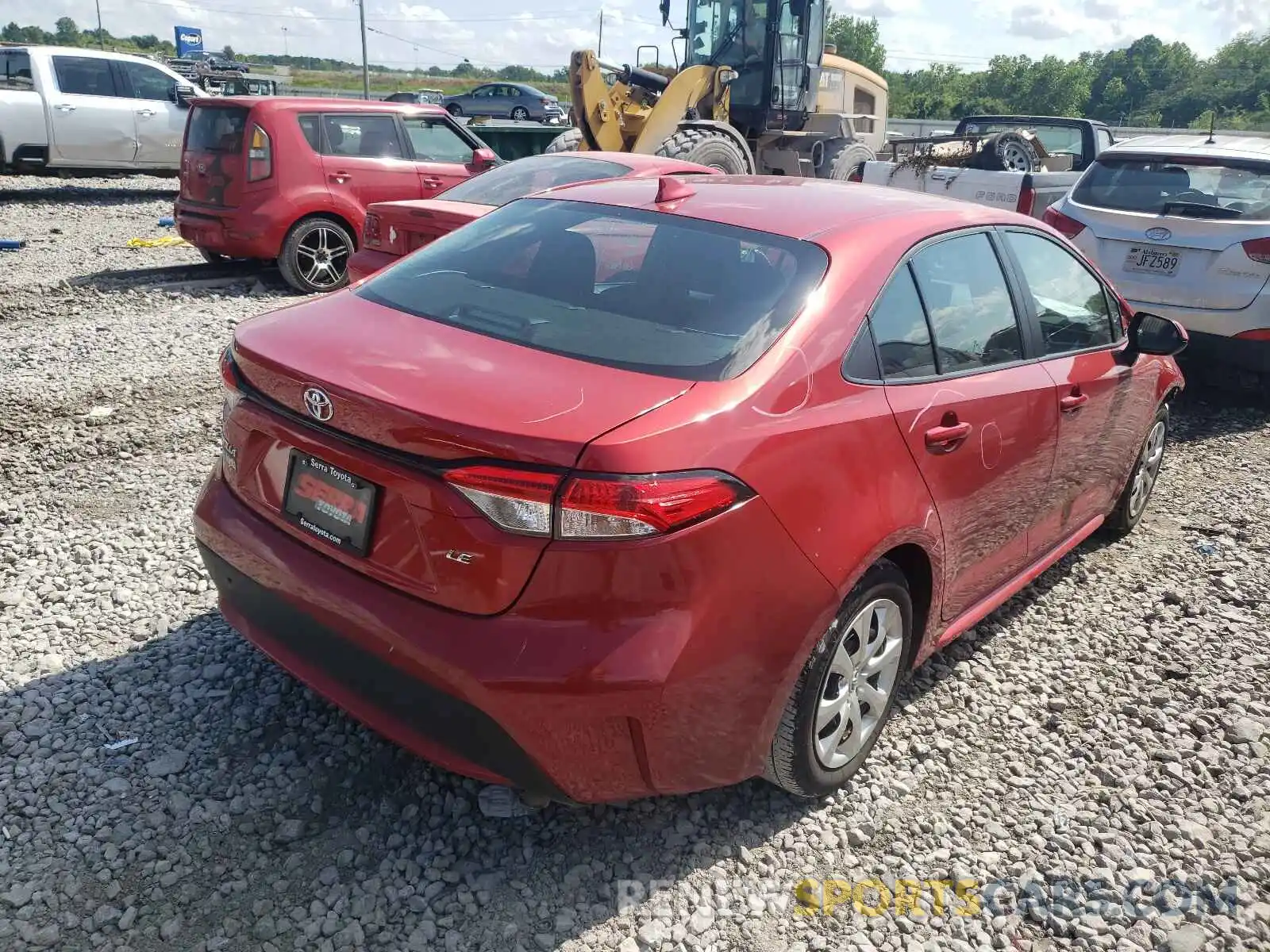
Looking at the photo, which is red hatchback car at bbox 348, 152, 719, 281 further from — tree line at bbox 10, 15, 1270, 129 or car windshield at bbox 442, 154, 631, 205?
tree line at bbox 10, 15, 1270, 129

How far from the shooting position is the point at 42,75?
1449cm

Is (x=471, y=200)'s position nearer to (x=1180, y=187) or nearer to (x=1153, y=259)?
(x=1153, y=259)

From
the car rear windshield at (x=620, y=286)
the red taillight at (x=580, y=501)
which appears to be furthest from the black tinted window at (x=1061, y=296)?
the red taillight at (x=580, y=501)

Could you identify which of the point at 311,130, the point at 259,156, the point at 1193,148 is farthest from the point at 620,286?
the point at 311,130

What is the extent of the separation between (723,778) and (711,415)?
0.93 metres

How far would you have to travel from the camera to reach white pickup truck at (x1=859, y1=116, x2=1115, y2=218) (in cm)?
1001

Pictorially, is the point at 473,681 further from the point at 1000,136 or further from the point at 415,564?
the point at 1000,136

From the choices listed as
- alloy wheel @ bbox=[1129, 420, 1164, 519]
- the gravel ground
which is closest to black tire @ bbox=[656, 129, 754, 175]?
alloy wheel @ bbox=[1129, 420, 1164, 519]

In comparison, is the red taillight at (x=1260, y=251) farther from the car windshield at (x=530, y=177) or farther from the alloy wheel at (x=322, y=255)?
the alloy wheel at (x=322, y=255)

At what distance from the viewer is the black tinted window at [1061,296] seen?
3758 millimetres

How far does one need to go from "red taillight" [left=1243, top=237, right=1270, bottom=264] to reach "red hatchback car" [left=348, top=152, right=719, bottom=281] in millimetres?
3597

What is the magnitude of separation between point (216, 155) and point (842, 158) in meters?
7.91

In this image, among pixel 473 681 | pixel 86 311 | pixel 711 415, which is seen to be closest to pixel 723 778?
pixel 473 681

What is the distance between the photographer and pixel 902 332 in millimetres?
2990
